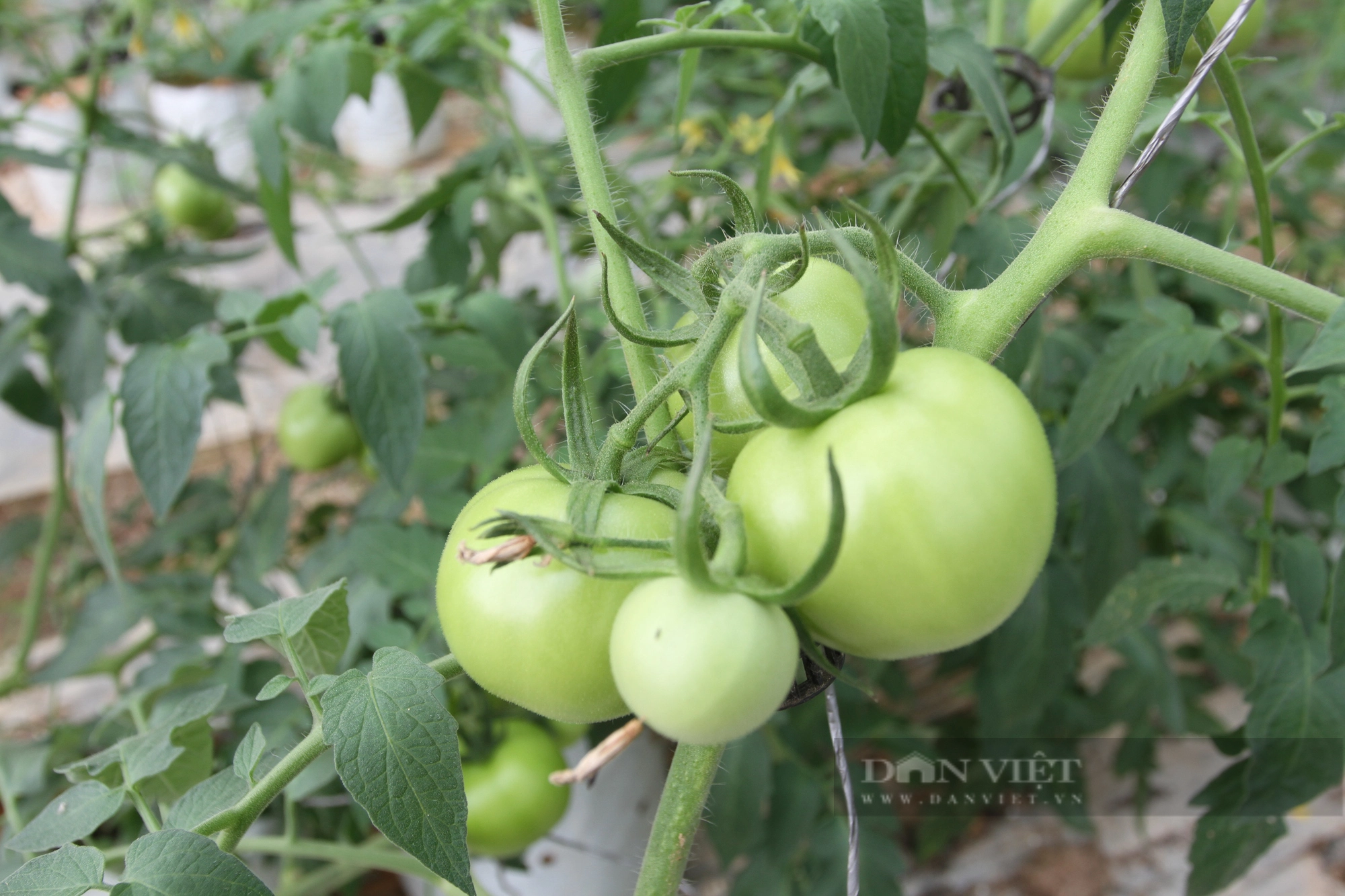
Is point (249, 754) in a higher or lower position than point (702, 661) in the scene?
lower

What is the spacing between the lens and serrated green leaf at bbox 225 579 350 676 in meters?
0.36

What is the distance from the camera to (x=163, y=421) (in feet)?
1.87

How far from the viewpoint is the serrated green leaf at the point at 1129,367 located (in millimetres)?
546

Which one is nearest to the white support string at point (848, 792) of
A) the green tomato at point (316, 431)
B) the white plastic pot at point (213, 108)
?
the green tomato at point (316, 431)

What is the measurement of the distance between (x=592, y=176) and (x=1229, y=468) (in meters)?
0.48

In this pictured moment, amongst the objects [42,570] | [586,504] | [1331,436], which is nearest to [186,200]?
[42,570]

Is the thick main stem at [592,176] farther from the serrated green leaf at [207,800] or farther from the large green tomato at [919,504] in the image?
the serrated green leaf at [207,800]

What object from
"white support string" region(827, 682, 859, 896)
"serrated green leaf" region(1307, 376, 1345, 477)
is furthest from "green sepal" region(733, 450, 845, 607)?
"serrated green leaf" region(1307, 376, 1345, 477)

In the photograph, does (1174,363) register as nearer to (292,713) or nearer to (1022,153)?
(1022,153)

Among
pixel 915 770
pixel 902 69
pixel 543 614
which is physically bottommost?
pixel 915 770

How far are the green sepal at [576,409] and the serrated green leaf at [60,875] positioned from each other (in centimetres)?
23

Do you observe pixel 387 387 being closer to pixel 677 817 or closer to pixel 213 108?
pixel 677 817

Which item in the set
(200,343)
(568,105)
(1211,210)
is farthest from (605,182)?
(1211,210)

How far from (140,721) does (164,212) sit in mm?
907
